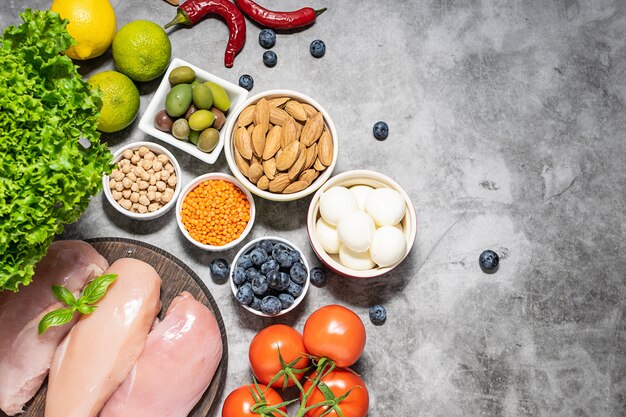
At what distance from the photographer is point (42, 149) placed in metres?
1.26

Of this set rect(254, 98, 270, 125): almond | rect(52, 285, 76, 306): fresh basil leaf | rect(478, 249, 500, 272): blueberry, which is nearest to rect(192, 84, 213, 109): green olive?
rect(254, 98, 270, 125): almond

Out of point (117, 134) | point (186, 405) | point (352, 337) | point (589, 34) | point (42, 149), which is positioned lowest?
point (186, 405)

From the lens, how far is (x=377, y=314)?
172 centimetres

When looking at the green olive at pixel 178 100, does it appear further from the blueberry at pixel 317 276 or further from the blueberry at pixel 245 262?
the blueberry at pixel 317 276

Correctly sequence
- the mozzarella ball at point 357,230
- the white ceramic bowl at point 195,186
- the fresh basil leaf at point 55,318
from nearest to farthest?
the fresh basil leaf at point 55,318 < the mozzarella ball at point 357,230 < the white ceramic bowl at point 195,186

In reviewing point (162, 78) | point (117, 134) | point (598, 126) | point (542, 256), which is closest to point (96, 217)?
point (117, 134)

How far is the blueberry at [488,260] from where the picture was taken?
5.74 feet

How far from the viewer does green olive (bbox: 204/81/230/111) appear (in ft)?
5.44

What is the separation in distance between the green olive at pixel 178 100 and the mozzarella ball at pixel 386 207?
513 millimetres

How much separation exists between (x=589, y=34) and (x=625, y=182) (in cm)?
42

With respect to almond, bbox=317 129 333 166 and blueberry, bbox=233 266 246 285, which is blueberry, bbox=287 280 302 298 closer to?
blueberry, bbox=233 266 246 285

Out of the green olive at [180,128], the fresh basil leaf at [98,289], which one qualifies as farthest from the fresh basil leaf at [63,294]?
the green olive at [180,128]

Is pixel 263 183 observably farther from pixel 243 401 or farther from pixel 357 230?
pixel 243 401

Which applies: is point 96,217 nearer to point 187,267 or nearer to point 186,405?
point 187,267
